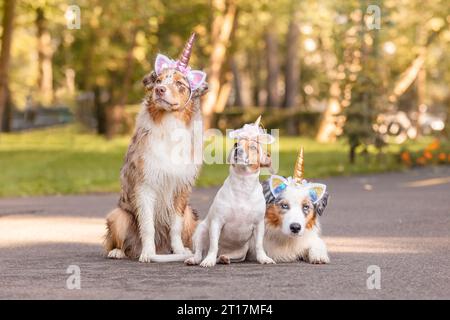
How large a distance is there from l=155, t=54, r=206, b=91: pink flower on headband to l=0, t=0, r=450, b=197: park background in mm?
10232

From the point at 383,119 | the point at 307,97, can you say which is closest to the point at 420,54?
the point at 383,119

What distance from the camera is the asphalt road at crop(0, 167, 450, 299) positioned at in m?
8.79

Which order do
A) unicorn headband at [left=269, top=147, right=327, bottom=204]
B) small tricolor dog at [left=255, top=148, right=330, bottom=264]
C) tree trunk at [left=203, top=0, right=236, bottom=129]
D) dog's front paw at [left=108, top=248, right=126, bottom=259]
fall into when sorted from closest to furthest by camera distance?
small tricolor dog at [left=255, top=148, right=330, bottom=264]
unicorn headband at [left=269, top=147, right=327, bottom=204]
dog's front paw at [left=108, top=248, right=126, bottom=259]
tree trunk at [left=203, top=0, right=236, bottom=129]

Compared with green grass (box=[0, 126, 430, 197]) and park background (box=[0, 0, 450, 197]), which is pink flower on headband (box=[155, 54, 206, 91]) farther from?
green grass (box=[0, 126, 430, 197])

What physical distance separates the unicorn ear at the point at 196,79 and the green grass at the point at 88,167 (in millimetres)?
11426

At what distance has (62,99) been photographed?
6138 cm

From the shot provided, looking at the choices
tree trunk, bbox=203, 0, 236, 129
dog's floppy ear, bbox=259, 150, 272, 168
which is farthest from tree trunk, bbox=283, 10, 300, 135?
dog's floppy ear, bbox=259, 150, 272, 168

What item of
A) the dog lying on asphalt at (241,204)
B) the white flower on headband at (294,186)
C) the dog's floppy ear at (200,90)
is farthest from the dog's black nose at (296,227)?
the dog's floppy ear at (200,90)

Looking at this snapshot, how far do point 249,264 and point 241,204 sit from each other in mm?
647

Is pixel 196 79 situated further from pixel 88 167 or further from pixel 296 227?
pixel 88 167

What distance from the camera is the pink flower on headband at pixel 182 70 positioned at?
10727 mm

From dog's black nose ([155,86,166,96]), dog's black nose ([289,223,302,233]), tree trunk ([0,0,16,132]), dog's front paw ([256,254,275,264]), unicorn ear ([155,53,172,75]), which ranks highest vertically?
tree trunk ([0,0,16,132])

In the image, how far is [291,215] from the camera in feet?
34.0
